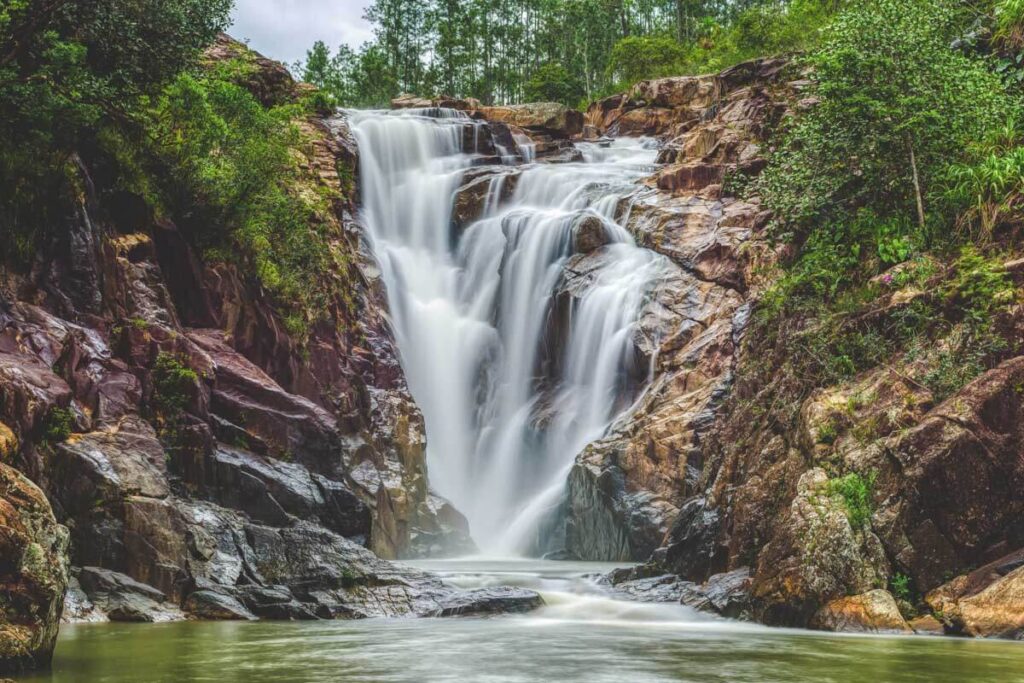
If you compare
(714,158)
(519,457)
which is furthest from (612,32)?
(519,457)

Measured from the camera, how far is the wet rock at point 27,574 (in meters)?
6.97

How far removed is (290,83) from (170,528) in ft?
85.3

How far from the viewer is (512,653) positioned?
32.8 feet

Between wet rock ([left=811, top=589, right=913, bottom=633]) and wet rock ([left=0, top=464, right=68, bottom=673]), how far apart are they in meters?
8.85

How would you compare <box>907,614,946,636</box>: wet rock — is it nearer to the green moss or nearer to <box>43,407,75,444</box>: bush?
the green moss

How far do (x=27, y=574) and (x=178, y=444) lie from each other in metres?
8.95

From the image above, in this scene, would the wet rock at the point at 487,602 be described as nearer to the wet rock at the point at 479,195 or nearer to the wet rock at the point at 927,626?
the wet rock at the point at 927,626

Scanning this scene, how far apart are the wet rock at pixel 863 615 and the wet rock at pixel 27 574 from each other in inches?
348

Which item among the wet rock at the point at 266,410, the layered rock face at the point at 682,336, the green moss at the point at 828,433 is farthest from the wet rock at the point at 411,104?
the green moss at the point at 828,433

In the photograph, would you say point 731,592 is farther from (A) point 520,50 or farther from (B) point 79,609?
(A) point 520,50

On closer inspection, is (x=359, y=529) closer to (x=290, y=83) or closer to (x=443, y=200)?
(x=443, y=200)

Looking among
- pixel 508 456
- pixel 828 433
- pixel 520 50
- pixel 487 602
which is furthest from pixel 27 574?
pixel 520 50

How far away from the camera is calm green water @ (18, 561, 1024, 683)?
27.0ft

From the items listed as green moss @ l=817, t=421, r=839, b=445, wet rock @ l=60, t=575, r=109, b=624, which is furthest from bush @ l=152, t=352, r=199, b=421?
green moss @ l=817, t=421, r=839, b=445
